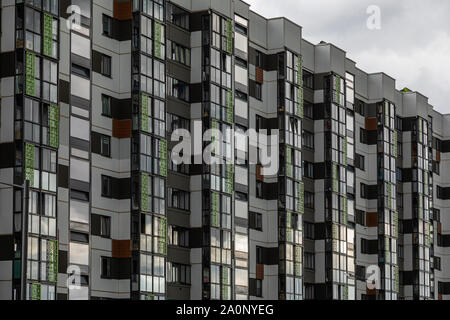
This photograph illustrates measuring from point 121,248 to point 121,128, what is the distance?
6910 millimetres

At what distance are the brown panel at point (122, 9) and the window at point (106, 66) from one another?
2.54 m

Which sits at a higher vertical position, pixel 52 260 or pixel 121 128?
pixel 121 128

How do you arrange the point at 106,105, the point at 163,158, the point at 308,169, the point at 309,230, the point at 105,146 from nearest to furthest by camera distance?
the point at 105,146 → the point at 106,105 → the point at 163,158 → the point at 309,230 → the point at 308,169

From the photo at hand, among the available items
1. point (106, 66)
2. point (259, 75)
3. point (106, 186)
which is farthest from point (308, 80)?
point (106, 186)

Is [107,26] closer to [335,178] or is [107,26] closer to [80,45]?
[80,45]

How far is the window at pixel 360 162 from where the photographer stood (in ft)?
269

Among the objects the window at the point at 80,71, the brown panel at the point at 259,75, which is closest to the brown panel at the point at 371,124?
the brown panel at the point at 259,75

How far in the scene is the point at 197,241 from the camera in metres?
59.5

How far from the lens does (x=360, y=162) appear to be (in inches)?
3258

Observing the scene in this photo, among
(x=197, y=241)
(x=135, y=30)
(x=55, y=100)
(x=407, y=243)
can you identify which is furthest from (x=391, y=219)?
(x=55, y=100)

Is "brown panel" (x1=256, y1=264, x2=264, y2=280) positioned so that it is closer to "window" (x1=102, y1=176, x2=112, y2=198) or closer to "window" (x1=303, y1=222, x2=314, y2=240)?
"window" (x1=303, y1=222, x2=314, y2=240)

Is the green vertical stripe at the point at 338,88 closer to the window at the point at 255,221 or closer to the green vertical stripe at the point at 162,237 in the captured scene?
the window at the point at 255,221
